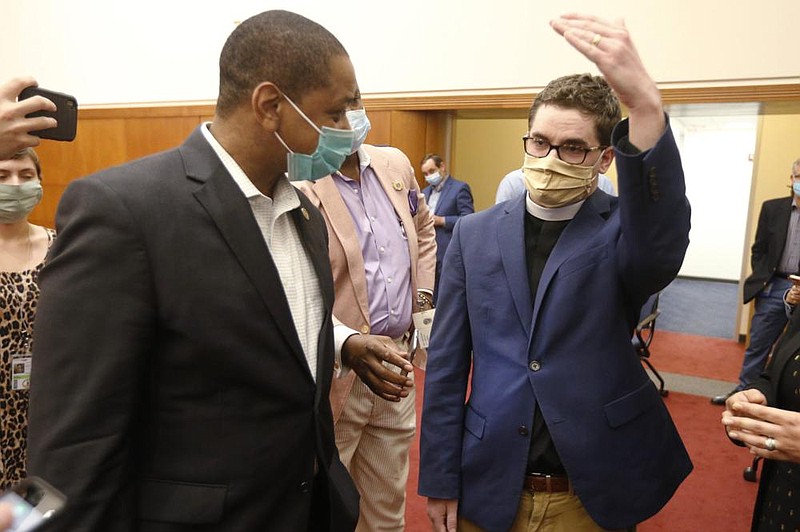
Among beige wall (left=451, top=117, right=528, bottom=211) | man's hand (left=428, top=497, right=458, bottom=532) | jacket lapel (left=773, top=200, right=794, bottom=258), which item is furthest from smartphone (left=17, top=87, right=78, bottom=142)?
beige wall (left=451, top=117, right=528, bottom=211)

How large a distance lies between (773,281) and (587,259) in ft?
12.8

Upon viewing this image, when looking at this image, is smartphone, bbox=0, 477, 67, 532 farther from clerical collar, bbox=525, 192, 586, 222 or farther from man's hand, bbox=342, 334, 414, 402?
clerical collar, bbox=525, 192, 586, 222

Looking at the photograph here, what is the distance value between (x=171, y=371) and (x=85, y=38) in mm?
8264

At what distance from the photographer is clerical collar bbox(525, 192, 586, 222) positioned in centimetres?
155

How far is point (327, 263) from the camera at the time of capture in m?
1.43

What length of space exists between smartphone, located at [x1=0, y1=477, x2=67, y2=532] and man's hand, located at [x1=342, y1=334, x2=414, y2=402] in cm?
80

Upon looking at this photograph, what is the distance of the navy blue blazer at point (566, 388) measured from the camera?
55.7 inches

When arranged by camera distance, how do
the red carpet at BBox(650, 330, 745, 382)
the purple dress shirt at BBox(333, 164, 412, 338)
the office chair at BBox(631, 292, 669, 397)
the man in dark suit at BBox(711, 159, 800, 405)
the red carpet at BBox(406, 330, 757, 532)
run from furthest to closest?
the red carpet at BBox(650, 330, 745, 382) < the man in dark suit at BBox(711, 159, 800, 405) < the office chair at BBox(631, 292, 669, 397) < the red carpet at BBox(406, 330, 757, 532) < the purple dress shirt at BBox(333, 164, 412, 338)

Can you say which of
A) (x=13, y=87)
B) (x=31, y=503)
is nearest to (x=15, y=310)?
(x=13, y=87)

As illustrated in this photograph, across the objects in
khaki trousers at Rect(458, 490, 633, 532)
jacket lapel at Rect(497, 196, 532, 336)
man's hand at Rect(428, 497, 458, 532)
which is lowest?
man's hand at Rect(428, 497, 458, 532)

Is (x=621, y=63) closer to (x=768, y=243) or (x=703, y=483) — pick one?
(x=703, y=483)

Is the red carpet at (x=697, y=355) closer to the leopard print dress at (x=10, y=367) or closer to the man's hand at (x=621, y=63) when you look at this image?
the man's hand at (x=621, y=63)

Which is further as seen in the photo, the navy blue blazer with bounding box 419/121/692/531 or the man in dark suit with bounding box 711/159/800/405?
the man in dark suit with bounding box 711/159/800/405

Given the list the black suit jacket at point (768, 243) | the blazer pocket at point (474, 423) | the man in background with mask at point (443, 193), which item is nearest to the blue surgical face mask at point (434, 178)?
the man in background with mask at point (443, 193)
